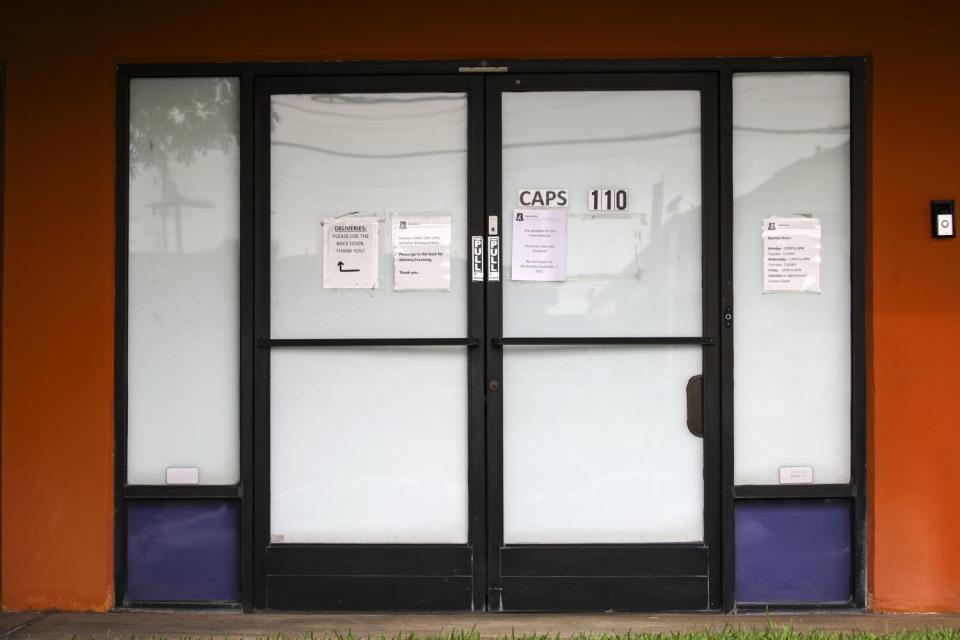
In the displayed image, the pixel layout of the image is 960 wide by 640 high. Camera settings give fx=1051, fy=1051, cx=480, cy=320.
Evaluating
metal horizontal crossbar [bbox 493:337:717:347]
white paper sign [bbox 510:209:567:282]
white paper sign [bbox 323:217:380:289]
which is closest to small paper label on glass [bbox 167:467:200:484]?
white paper sign [bbox 323:217:380:289]

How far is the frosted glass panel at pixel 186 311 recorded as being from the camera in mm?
5047

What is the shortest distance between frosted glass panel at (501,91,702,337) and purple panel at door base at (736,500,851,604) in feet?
3.19

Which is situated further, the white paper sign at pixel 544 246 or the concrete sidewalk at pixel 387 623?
the white paper sign at pixel 544 246

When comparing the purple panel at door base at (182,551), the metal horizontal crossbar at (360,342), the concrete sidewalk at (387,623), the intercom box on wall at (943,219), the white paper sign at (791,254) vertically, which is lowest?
the concrete sidewalk at (387,623)

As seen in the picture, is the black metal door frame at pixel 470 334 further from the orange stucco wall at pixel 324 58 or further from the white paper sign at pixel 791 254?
the white paper sign at pixel 791 254

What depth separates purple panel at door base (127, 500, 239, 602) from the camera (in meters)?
5.03

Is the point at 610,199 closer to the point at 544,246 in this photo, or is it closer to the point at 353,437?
the point at 544,246

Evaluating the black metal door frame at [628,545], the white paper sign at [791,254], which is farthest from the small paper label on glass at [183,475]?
the white paper sign at [791,254]

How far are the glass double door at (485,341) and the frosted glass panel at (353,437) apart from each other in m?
0.01

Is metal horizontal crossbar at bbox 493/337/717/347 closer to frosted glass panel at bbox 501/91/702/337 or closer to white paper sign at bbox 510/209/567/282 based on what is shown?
frosted glass panel at bbox 501/91/702/337

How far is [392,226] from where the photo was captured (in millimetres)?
5020

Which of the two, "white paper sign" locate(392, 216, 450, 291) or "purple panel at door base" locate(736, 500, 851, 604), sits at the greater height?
"white paper sign" locate(392, 216, 450, 291)

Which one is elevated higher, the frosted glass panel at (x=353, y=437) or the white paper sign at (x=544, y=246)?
the white paper sign at (x=544, y=246)

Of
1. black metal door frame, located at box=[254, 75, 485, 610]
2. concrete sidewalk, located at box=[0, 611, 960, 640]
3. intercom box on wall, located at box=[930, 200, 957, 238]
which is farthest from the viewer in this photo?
black metal door frame, located at box=[254, 75, 485, 610]
